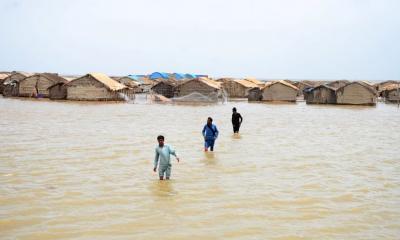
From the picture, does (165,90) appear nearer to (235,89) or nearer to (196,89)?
(196,89)

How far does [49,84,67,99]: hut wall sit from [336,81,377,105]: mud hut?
19.9m

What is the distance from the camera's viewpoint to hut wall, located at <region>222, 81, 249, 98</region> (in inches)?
1839

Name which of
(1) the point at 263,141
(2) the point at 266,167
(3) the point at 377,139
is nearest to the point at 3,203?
(2) the point at 266,167

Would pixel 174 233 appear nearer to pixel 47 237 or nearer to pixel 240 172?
pixel 47 237

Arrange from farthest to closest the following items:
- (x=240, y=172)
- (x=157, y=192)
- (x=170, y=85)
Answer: (x=170, y=85) < (x=240, y=172) < (x=157, y=192)

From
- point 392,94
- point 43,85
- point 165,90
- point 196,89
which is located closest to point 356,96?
point 392,94

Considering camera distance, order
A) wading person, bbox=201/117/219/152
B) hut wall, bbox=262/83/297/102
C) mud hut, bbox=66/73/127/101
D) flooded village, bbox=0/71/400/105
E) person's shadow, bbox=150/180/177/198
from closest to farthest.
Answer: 1. person's shadow, bbox=150/180/177/198
2. wading person, bbox=201/117/219/152
3. mud hut, bbox=66/73/127/101
4. flooded village, bbox=0/71/400/105
5. hut wall, bbox=262/83/297/102

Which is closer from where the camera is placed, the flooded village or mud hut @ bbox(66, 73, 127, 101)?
mud hut @ bbox(66, 73, 127, 101)

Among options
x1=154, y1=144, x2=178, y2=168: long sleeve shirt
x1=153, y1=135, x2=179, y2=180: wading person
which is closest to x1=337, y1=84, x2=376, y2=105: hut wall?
x1=153, y1=135, x2=179, y2=180: wading person

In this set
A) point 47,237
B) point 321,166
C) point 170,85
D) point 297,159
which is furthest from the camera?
point 170,85

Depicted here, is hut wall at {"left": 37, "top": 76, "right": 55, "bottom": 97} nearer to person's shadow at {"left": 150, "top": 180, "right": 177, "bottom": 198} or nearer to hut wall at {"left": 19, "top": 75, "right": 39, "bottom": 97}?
hut wall at {"left": 19, "top": 75, "right": 39, "bottom": 97}

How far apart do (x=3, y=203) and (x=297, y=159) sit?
7208mm

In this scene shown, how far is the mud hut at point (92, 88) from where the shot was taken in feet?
108

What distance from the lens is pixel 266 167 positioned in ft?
36.2
